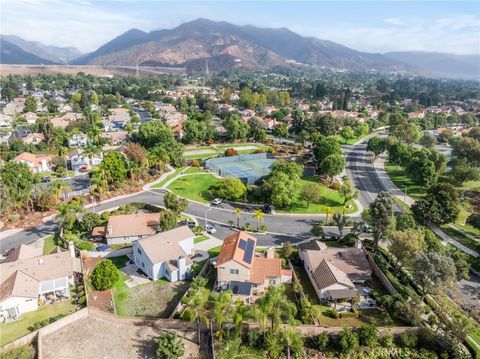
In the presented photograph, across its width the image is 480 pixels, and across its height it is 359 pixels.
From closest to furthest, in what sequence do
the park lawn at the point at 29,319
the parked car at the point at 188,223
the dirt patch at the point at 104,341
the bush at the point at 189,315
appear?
the dirt patch at the point at 104,341
the park lawn at the point at 29,319
the bush at the point at 189,315
the parked car at the point at 188,223

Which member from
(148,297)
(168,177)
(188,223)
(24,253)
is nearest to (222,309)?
(148,297)

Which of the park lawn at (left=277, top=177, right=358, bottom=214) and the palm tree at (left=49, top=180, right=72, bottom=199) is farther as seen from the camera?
the park lawn at (left=277, top=177, right=358, bottom=214)

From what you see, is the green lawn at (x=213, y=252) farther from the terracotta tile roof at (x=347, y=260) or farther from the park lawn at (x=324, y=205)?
the park lawn at (x=324, y=205)

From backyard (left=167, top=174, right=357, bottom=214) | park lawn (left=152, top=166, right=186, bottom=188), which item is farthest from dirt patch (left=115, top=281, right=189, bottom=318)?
park lawn (left=152, top=166, right=186, bottom=188)

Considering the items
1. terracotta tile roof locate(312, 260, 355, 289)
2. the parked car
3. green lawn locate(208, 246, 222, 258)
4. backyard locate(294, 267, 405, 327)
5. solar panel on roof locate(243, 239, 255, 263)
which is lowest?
backyard locate(294, 267, 405, 327)

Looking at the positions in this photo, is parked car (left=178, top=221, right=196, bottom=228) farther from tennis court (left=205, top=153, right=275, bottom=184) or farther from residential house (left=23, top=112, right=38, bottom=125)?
residential house (left=23, top=112, right=38, bottom=125)

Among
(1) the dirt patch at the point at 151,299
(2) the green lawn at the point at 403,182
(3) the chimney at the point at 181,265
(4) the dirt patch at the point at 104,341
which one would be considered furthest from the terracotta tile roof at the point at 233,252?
(2) the green lawn at the point at 403,182
